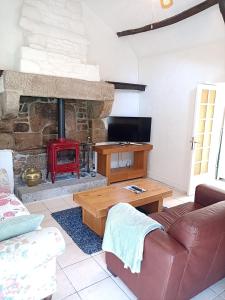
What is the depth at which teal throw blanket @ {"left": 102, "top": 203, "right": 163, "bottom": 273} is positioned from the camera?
1.53 m

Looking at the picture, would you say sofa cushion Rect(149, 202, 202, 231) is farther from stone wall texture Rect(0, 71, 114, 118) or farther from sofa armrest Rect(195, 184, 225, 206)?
stone wall texture Rect(0, 71, 114, 118)

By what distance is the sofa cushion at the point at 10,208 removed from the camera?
2.09m

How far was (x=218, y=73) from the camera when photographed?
134 inches

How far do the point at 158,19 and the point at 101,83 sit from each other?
1.37m

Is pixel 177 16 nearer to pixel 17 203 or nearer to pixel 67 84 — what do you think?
pixel 67 84

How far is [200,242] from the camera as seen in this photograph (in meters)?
1.43

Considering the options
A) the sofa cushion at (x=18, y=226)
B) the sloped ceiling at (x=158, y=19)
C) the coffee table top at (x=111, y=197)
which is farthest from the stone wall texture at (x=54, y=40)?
the sofa cushion at (x=18, y=226)

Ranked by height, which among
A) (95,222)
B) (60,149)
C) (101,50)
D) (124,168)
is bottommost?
(95,222)

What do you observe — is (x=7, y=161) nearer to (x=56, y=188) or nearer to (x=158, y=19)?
(x=56, y=188)

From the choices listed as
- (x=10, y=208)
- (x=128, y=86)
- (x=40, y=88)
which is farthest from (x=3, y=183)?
(x=128, y=86)

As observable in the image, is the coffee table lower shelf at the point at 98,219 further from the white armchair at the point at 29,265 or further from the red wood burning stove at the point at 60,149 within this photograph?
the red wood burning stove at the point at 60,149

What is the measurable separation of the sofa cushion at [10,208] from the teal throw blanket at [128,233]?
0.92m

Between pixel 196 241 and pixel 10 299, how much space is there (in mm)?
1247

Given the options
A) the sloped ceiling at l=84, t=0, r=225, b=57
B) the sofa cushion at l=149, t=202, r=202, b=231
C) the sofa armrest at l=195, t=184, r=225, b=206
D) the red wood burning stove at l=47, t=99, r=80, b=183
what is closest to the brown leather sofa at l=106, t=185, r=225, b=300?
the sofa cushion at l=149, t=202, r=202, b=231
